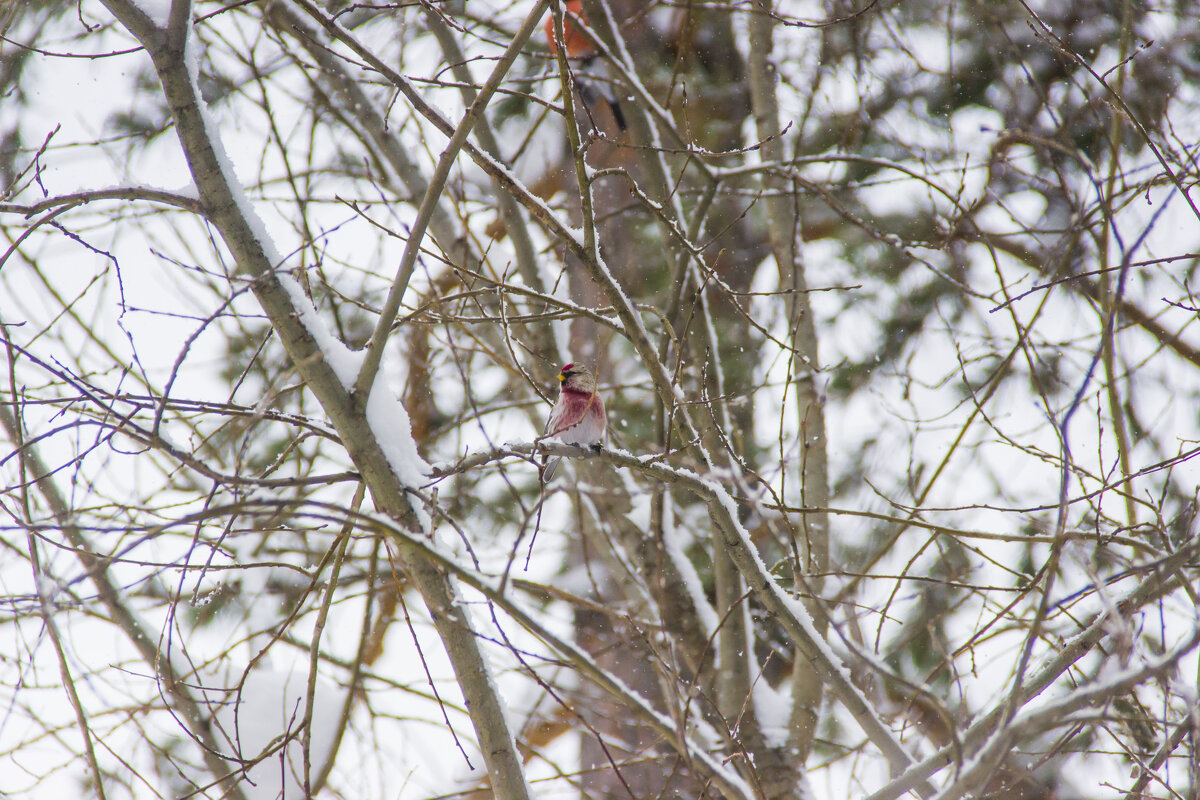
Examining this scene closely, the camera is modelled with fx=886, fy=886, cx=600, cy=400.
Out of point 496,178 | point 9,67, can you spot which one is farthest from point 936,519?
point 9,67

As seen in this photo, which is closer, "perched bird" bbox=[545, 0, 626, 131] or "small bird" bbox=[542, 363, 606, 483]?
"small bird" bbox=[542, 363, 606, 483]

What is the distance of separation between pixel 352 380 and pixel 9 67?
13.0ft

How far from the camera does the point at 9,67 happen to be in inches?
194

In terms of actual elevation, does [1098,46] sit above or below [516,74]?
below

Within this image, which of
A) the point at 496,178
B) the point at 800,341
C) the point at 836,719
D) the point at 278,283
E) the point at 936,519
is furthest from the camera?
the point at 836,719

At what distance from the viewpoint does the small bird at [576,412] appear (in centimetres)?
417

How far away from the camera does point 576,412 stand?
427 centimetres

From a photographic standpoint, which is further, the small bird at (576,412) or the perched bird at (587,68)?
the perched bird at (587,68)

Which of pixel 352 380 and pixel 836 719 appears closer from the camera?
pixel 352 380

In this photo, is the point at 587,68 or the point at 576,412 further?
the point at 587,68

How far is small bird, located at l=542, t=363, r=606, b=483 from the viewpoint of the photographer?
164 inches

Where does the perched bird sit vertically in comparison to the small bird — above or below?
above

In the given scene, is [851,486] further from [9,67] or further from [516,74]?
[9,67]

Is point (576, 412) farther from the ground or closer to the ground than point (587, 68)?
closer to the ground
